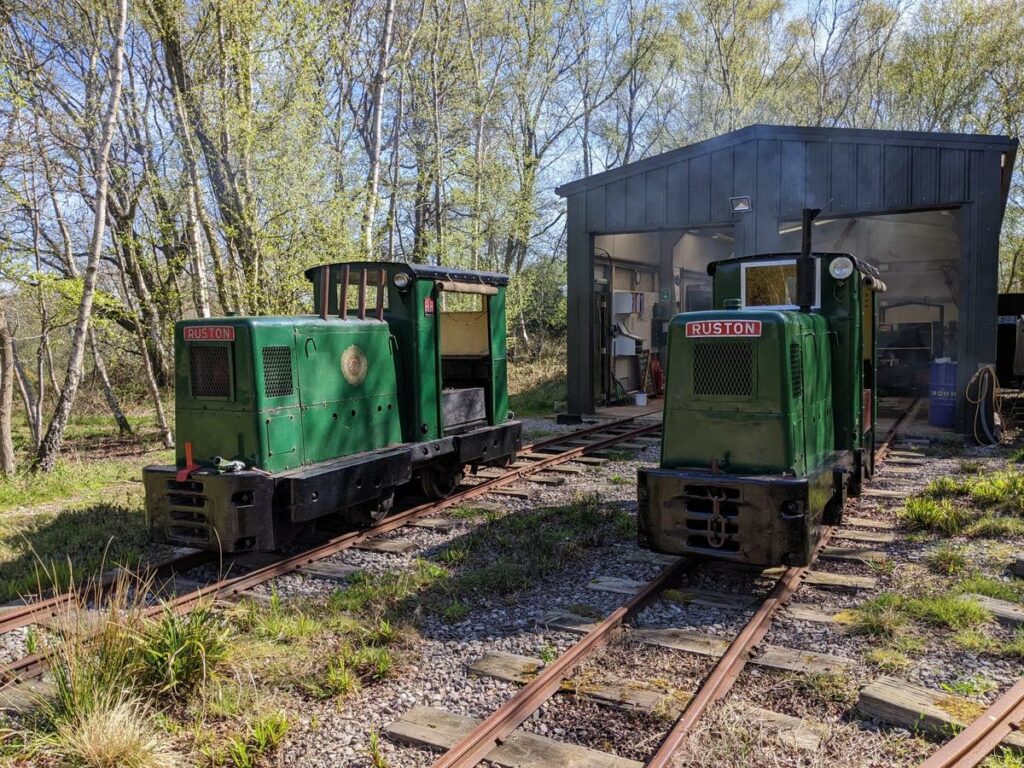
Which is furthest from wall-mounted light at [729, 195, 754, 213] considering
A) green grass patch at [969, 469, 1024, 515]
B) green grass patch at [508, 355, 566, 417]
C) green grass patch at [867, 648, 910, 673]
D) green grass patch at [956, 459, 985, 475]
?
green grass patch at [867, 648, 910, 673]

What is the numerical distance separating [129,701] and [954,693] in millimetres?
4079

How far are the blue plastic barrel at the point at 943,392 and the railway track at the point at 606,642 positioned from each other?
910cm

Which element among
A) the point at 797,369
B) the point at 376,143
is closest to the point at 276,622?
the point at 797,369

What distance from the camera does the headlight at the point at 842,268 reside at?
608 cm

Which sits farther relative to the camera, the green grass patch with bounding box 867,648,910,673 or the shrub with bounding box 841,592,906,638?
the shrub with bounding box 841,592,906,638

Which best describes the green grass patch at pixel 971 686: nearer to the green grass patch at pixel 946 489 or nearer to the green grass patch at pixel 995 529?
the green grass patch at pixel 995 529

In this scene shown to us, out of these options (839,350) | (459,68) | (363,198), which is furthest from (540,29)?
(839,350)

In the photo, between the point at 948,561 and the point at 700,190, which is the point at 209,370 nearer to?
the point at 948,561

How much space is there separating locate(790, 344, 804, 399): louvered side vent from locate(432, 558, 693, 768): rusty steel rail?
187 cm

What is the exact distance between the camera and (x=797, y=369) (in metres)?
5.30

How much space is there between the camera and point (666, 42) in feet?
90.7

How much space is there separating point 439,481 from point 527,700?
4.78m

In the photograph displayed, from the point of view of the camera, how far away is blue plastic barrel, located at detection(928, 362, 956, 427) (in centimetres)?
1270

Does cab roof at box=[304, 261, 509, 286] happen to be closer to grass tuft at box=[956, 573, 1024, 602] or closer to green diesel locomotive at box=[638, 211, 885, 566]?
green diesel locomotive at box=[638, 211, 885, 566]
